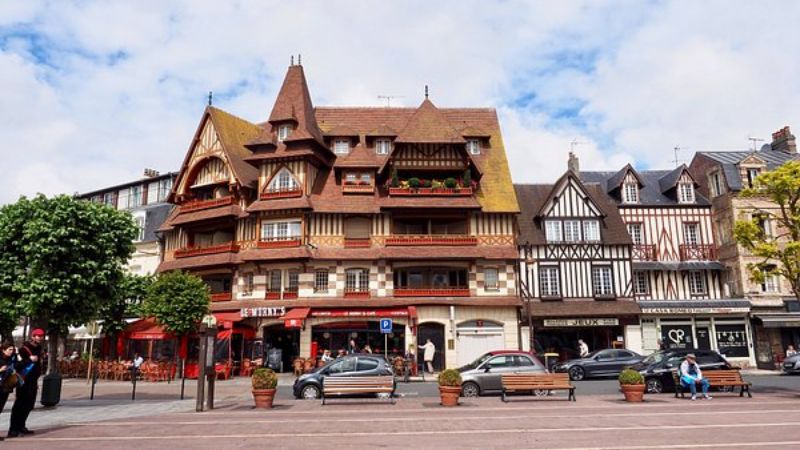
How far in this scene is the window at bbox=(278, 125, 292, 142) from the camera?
32188 millimetres

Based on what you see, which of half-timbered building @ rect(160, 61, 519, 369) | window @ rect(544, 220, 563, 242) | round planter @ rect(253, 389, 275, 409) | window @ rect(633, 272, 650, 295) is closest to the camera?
round planter @ rect(253, 389, 275, 409)

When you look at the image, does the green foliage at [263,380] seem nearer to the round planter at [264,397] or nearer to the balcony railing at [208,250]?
the round planter at [264,397]

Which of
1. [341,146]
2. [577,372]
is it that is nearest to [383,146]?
[341,146]

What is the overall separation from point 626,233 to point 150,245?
29.9 m

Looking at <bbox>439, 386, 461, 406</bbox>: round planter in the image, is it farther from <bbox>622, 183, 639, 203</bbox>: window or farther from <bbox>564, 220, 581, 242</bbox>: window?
<bbox>622, 183, 639, 203</bbox>: window

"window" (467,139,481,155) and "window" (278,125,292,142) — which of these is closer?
"window" (278,125,292,142)

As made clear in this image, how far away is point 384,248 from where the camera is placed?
2964 centimetres

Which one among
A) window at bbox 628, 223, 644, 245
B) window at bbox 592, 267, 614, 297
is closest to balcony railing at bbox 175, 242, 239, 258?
window at bbox 592, 267, 614, 297

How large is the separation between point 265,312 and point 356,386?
1376 centimetres

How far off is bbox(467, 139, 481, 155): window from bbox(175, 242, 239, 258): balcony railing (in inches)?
572

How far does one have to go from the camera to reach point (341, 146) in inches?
1336

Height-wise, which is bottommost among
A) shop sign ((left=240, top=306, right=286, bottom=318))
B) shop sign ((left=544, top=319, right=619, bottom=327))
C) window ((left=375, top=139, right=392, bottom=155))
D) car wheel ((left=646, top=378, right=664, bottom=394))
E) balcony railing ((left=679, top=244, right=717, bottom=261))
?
car wheel ((left=646, top=378, right=664, bottom=394))

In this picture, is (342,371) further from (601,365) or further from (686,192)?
(686,192)

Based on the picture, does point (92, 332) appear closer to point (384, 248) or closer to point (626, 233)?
point (384, 248)
